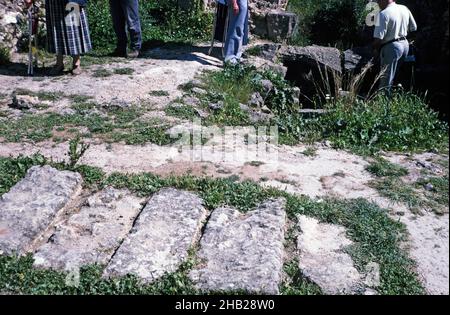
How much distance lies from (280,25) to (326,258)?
613 centimetres

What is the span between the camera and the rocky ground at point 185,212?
12.2 ft

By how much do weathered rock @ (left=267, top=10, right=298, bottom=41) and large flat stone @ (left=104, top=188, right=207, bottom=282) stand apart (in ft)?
17.8

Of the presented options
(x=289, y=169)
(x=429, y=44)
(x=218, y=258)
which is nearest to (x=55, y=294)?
(x=218, y=258)

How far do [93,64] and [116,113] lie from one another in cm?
180

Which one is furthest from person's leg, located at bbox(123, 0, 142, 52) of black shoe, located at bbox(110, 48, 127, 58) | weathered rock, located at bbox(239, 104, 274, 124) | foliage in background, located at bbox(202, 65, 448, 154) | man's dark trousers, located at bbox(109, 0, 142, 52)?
weathered rock, located at bbox(239, 104, 274, 124)

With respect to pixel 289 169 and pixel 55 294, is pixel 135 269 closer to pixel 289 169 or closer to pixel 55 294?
pixel 55 294

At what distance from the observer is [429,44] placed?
9.29 m

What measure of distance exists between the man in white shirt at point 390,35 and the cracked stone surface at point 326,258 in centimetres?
362

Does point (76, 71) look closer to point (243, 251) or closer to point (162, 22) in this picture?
point (162, 22)

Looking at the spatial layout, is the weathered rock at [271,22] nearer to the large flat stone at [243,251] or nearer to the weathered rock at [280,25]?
the weathered rock at [280,25]

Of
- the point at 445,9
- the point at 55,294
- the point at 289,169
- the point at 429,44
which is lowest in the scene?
the point at 55,294

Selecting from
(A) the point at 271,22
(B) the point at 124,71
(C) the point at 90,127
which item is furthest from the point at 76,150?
(A) the point at 271,22

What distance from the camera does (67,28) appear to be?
699cm

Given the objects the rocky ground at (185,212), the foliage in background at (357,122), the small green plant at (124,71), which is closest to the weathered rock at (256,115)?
the foliage in background at (357,122)
